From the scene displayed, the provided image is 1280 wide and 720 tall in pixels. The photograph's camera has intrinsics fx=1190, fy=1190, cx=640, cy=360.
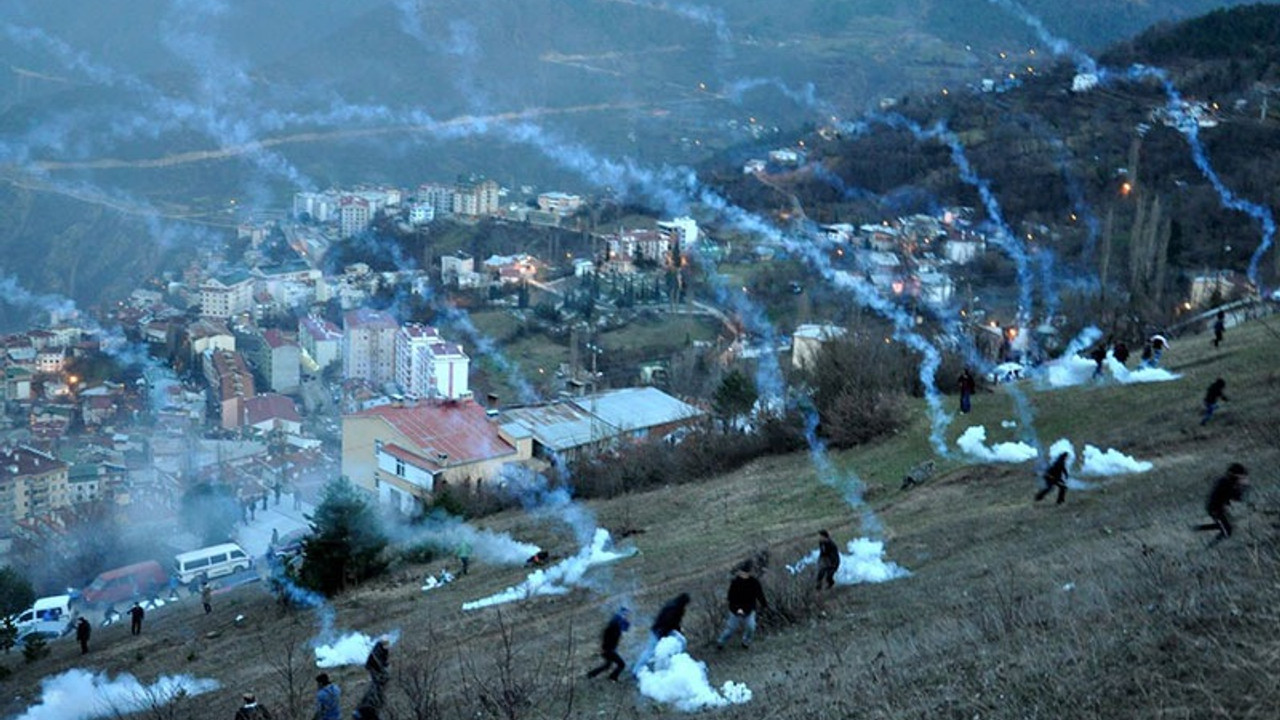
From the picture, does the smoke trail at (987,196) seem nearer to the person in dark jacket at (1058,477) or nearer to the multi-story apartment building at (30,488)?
the person in dark jacket at (1058,477)

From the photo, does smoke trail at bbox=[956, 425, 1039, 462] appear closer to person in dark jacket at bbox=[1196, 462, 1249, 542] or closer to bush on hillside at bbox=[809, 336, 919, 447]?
bush on hillside at bbox=[809, 336, 919, 447]

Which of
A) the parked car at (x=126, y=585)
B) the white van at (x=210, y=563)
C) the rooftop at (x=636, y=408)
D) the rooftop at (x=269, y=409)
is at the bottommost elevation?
the parked car at (x=126, y=585)

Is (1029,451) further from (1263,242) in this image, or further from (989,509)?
(1263,242)

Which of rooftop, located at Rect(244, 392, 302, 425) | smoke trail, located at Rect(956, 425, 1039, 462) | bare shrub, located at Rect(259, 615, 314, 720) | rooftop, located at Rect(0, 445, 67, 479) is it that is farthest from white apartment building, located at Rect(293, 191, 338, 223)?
smoke trail, located at Rect(956, 425, 1039, 462)

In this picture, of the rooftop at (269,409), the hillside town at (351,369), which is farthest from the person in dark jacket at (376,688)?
the rooftop at (269,409)

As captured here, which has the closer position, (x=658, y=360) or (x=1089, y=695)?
(x=1089, y=695)

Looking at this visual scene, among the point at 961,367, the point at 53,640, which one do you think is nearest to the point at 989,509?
the point at 961,367
